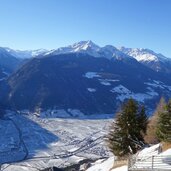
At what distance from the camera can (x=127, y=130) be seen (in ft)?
195

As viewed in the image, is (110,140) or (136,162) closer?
(136,162)

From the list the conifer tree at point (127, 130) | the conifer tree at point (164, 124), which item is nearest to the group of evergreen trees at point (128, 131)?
the conifer tree at point (127, 130)

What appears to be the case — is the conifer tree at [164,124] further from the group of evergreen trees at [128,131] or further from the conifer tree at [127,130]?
the conifer tree at [127,130]

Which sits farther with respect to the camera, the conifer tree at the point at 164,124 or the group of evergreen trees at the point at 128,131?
the group of evergreen trees at the point at 128,131

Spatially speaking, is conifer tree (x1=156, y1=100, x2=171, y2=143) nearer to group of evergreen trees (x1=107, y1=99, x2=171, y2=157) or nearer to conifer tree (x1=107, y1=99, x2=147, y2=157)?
group of evergreen trees (x1=107, y1=99, x2=171, y2=157)

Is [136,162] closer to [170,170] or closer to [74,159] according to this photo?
[170,170]

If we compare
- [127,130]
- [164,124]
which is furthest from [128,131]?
[164,124]

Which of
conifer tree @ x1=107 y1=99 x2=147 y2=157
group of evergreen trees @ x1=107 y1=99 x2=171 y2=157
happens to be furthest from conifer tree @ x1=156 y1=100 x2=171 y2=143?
conifer tree @ x1=107 y1=99 x2=147 y2=157

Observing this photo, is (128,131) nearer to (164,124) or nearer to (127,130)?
(127,130)

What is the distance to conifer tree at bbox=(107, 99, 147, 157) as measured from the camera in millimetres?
59281

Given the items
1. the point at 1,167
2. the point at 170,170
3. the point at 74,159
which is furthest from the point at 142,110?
the point at 74,159

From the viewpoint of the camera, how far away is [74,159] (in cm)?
19088

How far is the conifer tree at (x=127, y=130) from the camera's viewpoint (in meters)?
59.3

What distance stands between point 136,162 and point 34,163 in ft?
483
